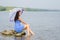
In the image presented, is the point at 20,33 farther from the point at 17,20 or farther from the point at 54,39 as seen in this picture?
the point at 54,39

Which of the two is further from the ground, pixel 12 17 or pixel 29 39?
pixel 12 17

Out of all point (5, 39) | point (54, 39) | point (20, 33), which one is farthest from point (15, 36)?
point (54, 39)

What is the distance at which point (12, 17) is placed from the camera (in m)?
8.11

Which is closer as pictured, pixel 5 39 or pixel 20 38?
pixel 20 38

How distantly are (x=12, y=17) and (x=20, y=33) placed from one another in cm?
59

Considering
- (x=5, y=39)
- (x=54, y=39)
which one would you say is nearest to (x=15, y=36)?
(x=5, y=39)

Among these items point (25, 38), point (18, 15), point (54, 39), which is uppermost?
point (18, 15)

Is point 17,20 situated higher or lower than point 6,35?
higher

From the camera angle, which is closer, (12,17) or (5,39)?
(12,17)

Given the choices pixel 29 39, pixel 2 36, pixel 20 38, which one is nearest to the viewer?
pixel 20 38

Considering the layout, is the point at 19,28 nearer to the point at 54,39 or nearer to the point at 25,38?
the point at 25,38

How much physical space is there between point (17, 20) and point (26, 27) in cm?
33

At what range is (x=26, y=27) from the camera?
8.00 metres

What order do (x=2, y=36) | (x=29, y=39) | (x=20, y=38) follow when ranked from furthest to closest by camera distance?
1. (x=2, y=36)
2. (x=29, y=39)
3. (x=20, y=38)
